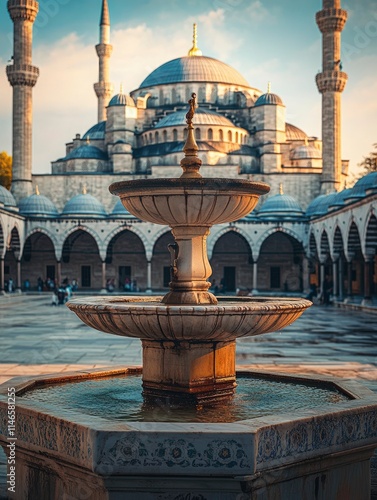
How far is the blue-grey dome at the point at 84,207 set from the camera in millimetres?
36406

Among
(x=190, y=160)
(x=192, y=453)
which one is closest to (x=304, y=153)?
(x=190, y=160)

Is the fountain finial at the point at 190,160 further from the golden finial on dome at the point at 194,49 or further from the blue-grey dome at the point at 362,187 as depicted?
the golden finial on dome at the point at 194,49

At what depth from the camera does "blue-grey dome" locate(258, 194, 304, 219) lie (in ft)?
118

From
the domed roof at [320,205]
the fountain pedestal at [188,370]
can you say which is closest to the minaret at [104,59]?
the domed roof at [320,205]

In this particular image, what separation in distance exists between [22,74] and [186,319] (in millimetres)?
33608

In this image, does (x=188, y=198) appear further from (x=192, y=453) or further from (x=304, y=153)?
(x=304, y=153)

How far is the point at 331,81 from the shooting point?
3538cm

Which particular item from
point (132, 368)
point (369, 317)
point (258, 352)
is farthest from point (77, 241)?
point (132, 368)

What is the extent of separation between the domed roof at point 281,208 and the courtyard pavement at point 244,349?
1677cm

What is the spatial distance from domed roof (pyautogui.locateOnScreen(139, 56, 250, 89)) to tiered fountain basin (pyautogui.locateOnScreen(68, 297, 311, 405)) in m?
41.2

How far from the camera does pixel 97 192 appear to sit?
1594 inches

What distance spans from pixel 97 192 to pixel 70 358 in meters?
30.0

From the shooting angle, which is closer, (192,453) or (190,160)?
(192,453)

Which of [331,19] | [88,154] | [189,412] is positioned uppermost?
[331,19]
